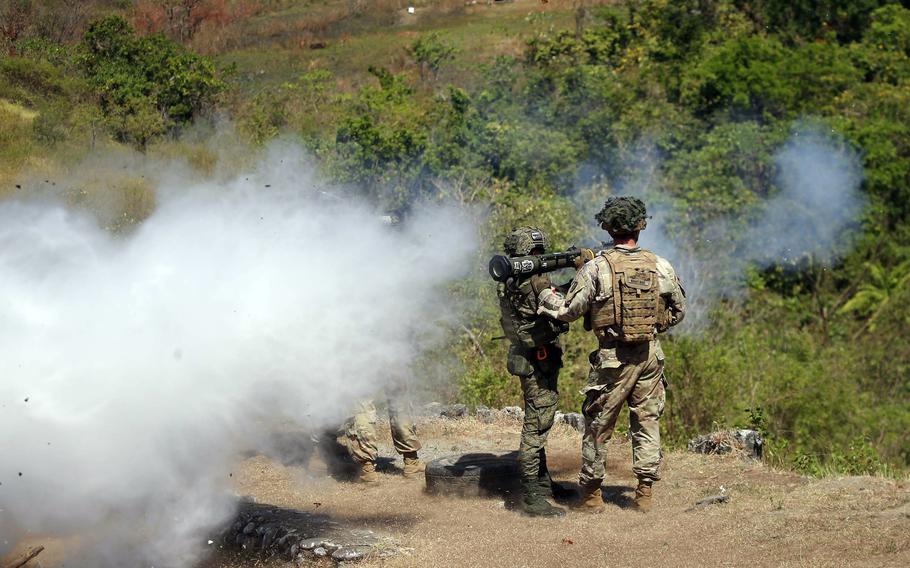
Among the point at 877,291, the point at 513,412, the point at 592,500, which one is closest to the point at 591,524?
the point at 592,500

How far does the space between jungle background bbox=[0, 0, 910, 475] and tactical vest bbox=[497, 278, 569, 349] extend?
11.0 ft

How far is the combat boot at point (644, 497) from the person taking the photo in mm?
8961

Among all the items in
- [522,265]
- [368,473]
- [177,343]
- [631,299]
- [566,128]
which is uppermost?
[566,128]

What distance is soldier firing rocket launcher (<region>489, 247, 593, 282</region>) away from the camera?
8609 mm

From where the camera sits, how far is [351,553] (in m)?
7.95

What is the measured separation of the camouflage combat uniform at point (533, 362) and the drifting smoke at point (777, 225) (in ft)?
30.9

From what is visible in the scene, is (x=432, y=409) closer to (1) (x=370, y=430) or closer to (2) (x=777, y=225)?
(1) (x=370, y=430)

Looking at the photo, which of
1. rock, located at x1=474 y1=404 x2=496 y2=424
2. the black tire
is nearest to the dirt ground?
the black tire

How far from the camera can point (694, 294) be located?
21.0 meters

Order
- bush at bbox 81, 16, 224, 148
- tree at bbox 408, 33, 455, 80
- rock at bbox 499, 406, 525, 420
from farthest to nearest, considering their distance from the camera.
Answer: tree at bbox 408, 33, 455, 80 → bush at bbox 81, 16, 224, 148 → rock at bbox 499, 406, 525, 420

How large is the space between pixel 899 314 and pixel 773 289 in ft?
9.57

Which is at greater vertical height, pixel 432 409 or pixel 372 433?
pixel 372 433

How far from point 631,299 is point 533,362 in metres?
1.08

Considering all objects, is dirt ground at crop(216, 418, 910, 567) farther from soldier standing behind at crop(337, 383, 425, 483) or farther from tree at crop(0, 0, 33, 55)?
tree at crop(0, 0, 33, 55)
